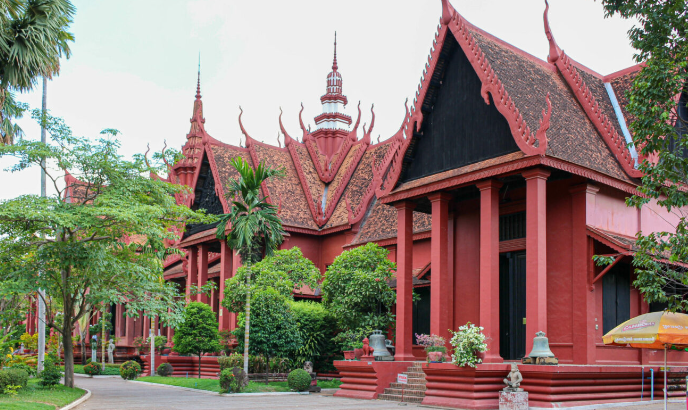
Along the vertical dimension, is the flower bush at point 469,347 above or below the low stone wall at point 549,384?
above

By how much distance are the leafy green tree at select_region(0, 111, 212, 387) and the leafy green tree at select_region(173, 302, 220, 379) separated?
21.3 ft

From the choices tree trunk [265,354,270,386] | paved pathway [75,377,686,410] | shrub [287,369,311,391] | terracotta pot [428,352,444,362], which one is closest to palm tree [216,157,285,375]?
tree trunk [265,354,270,386]

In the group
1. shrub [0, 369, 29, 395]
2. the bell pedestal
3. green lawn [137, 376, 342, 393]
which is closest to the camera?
the bell pedestal

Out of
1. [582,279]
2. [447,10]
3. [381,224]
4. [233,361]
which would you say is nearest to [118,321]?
[233,361]

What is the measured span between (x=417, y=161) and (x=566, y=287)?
208 inches

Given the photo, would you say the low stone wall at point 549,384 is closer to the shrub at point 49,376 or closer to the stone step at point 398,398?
the stone step at point 398,398

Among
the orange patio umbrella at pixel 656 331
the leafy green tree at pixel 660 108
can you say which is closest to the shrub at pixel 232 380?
the orange patio umbrella at pixel 656 331

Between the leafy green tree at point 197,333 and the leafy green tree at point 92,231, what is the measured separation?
651 centimetres

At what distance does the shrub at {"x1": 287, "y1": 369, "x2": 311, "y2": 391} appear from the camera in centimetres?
1944

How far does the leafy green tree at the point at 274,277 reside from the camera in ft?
73.8

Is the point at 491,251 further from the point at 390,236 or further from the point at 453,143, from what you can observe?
the point at 390,236

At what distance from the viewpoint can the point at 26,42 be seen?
1919 cm

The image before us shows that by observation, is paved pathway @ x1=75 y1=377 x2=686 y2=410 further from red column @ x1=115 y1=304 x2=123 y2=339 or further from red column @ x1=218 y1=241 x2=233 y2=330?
red column @ x1=115 y1=304 x2=123 y2=339

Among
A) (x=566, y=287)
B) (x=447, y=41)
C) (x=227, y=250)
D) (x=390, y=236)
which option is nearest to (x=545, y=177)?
(x=566, y=287)
